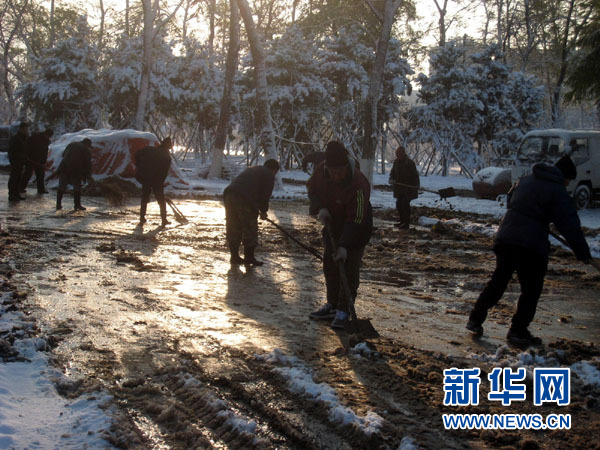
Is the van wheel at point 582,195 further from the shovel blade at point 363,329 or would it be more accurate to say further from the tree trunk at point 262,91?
the shovel blade at point 363,329

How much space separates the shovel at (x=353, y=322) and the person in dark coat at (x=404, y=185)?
732cm

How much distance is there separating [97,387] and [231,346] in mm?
1129

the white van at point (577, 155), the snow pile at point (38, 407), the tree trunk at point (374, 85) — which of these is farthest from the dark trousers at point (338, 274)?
the white van at point (577, 155)

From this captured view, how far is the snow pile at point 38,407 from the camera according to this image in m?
3.16

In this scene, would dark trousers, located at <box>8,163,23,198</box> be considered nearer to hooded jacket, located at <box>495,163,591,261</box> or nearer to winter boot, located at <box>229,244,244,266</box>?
winter boot, located at <box>229,244,244,266</box>

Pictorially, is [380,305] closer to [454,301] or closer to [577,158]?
[454,301]

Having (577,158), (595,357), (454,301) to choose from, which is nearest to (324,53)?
(577,158)

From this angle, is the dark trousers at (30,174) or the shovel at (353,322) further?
the dark trousers at (30,174)

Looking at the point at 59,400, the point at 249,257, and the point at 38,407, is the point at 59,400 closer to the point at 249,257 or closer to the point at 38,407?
the point at 38,407

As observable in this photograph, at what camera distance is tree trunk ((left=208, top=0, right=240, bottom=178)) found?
21422 mm

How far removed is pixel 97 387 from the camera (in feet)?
12.4

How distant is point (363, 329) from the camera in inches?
199

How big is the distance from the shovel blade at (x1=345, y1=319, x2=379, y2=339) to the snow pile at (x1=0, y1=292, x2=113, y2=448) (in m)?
2.11

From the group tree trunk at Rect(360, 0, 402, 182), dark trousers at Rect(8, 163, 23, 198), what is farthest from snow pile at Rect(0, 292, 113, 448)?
tree trunk at Rect(360, 0, 402, 182)
